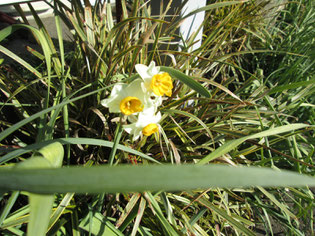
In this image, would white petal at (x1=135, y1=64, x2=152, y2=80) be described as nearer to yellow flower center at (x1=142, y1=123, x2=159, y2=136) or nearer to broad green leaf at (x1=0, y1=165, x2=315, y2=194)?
yellow flower center at (x1=142, y1=123, x2=159, y2=136)

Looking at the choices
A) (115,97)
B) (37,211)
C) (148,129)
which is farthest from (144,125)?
(37,211)

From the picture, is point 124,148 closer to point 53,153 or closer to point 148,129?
point 148,129

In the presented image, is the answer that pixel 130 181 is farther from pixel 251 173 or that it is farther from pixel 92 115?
pixel 92 115

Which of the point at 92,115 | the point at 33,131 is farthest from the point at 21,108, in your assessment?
the point at 92,115

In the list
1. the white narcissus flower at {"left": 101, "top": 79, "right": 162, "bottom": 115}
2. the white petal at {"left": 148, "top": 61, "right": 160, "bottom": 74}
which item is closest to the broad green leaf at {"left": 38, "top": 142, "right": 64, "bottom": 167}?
the white narcissus flower at {"left": 101, "top": 79, "right": 162, "bottom": 115}

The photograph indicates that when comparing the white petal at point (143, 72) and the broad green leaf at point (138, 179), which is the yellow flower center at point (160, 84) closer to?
the white petal at point (143, 72)

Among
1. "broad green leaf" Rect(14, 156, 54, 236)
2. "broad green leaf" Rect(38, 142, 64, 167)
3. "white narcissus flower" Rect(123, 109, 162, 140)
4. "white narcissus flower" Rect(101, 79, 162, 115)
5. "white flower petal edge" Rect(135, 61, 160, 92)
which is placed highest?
"white flower petal edge" Rect(135, 61, 160, 92)
